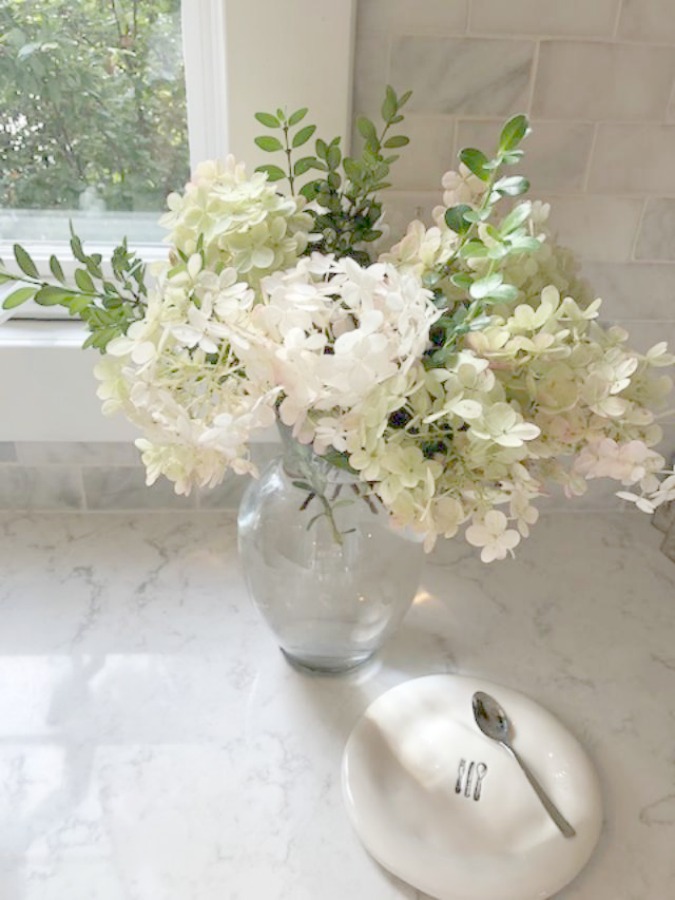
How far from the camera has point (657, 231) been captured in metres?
0.94

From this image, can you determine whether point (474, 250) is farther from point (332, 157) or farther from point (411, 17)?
point (411, 17)

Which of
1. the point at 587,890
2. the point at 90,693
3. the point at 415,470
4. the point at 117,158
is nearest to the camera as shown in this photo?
the point at 415,470

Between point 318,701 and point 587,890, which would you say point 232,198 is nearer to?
point 318,701

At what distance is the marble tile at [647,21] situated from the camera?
0.81 metres

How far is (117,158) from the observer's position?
0.97 m

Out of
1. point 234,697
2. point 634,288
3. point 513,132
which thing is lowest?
point 234,697

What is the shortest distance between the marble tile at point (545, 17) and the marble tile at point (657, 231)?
20 centimetres

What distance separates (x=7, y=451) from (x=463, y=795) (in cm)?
70

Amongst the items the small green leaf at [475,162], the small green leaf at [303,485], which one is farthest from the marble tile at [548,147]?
the small green leaf at [303,485]

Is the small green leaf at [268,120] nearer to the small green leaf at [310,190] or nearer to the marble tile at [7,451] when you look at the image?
the small green leaf at [310,190]

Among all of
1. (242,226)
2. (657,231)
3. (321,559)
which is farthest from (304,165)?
(657,231)

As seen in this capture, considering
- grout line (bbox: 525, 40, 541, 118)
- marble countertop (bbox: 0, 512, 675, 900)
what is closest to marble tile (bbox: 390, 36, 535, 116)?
grout line (bbox: 525, 40, 541, 118)

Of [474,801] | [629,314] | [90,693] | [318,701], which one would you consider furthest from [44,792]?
[629,314]

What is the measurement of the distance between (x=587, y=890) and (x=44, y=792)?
1.58 feet
